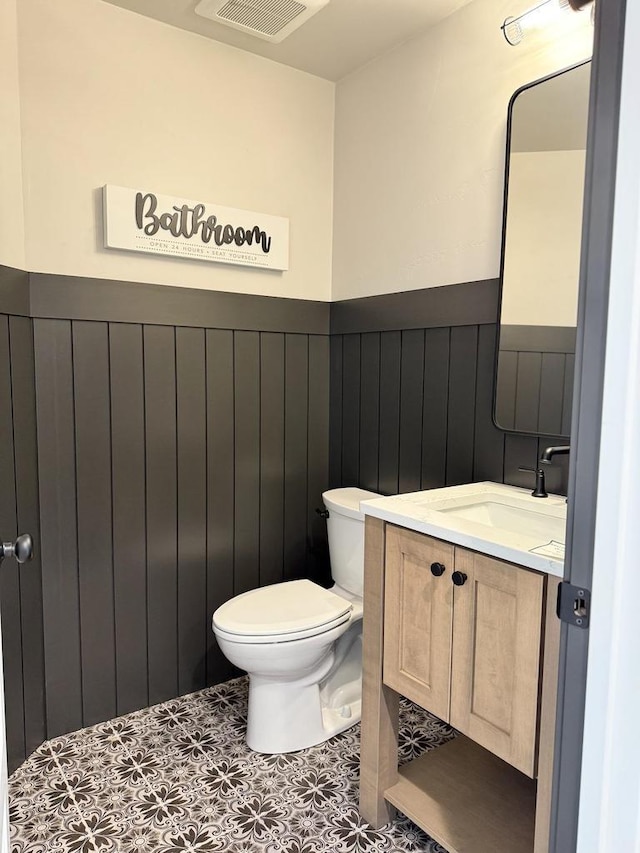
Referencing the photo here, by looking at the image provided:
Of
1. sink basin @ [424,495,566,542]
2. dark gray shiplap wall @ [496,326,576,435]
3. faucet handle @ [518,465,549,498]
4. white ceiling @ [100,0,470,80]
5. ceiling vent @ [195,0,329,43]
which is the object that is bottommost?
sink basin @ [424,495,566,542]

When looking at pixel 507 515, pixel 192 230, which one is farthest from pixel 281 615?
pixel 192 230

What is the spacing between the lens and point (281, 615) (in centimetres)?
197

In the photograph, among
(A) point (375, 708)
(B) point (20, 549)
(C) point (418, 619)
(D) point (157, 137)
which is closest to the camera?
(B) point (20, 549)

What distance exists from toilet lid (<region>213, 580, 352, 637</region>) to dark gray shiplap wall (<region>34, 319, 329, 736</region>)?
343mm

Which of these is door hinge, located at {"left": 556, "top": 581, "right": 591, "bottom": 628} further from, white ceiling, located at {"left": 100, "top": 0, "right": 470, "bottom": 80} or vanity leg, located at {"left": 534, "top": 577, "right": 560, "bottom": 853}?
white ceiling, located at {"left": 100, "top": 0, "right": 470, "bottom": 80}

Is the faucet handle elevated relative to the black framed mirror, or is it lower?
lower

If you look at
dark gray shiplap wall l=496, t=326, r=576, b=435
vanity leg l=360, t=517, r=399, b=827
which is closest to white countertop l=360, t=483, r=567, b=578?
vanity leg l=360, t=517, r=399, b=827

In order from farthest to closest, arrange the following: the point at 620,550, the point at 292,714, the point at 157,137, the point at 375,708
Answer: the point at 157,137 < the point at 292,714 < the point at 375,708 < the point at 620,550

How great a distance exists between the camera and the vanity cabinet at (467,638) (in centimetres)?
127

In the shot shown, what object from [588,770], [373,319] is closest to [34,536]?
[373,319]

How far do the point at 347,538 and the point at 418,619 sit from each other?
2.44ft

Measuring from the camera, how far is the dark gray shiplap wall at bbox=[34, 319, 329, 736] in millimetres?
2025

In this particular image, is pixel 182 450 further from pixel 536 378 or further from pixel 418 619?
pixel 536 378

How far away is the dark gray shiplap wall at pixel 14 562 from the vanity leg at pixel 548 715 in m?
1.42
